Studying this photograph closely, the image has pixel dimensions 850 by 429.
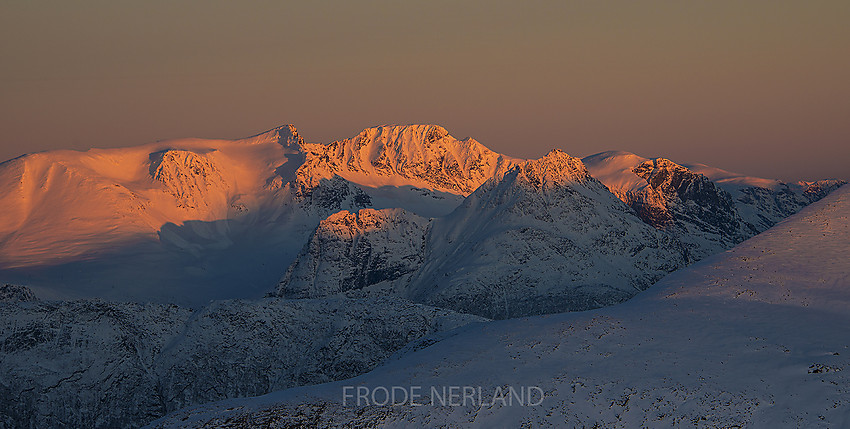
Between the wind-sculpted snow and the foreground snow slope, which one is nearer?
the foreground snow slope

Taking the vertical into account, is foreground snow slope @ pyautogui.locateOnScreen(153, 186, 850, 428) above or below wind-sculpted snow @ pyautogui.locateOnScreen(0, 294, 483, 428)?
above

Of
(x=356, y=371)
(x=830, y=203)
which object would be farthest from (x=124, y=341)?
(x=830, y=203)

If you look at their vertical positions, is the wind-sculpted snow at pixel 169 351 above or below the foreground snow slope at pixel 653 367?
below

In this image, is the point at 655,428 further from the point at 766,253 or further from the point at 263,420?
the point at 766,253

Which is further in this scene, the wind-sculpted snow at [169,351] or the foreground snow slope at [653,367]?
the wind-sculpted snow at [169,351]
